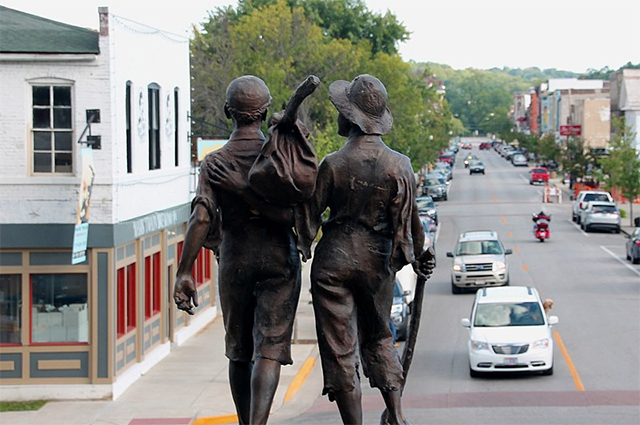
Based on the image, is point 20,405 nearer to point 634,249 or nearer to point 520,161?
point 634,249

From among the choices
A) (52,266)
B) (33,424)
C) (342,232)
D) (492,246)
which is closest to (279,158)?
(342,232)

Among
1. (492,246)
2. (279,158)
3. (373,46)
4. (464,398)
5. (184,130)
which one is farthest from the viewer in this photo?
(373,46)

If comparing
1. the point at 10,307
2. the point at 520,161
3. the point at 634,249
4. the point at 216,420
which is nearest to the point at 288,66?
the point at 634,249

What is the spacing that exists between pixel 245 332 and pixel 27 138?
47.8 feet

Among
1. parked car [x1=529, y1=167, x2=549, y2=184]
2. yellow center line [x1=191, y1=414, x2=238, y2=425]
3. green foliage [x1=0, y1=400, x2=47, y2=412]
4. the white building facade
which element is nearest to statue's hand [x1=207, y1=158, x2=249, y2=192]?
yellow center line [x1=191, y1=414, x2=238, y2=425]

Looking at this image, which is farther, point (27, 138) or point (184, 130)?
point (184, 130)

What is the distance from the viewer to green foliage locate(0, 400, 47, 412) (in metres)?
20.9

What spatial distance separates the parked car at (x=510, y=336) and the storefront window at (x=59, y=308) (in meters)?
7.51

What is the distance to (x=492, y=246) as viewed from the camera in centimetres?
3566

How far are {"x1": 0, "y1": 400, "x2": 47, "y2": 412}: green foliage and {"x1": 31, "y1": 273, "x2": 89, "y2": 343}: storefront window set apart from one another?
117cm

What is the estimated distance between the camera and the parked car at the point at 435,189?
2894 inches

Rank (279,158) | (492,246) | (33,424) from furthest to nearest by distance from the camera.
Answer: (492,246), (33,424), (279,158)

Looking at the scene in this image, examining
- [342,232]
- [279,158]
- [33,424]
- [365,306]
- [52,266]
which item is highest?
[279,158]

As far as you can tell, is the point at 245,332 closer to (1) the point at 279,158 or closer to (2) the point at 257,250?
(2) the point at 257,250
